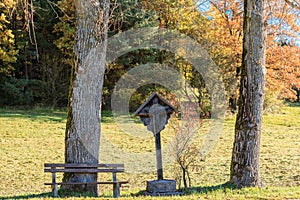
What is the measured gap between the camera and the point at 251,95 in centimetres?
680

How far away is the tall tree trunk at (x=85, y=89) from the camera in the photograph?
671cm

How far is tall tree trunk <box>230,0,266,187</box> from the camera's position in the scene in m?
6.80

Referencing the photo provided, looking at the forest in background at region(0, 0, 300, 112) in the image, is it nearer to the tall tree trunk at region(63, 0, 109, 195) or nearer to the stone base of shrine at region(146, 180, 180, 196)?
the tall tree trunk at region(63, 0, 109, 195)

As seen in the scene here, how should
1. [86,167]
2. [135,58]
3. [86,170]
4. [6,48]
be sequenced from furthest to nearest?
1. [135,58]
2. [6,48]
3. [86,167]
4. [86,170]

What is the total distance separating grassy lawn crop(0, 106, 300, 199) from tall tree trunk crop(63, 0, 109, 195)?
2.30 feet

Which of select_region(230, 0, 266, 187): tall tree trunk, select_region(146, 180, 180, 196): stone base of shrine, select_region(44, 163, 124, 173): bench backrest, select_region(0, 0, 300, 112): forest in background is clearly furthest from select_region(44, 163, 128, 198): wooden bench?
select_region(0, 0, 300, 112): forest in background

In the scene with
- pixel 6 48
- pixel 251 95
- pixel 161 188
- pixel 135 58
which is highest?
pixel 6 48

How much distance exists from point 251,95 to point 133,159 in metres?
5.37

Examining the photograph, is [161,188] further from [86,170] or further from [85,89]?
[85,89]

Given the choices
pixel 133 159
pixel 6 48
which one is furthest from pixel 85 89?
pixel 6 48

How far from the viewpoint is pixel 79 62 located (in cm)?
674

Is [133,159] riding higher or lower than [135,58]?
lower

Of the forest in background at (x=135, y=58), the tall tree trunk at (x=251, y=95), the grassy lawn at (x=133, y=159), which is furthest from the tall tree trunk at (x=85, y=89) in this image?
the forest in background at (x=135, y=58)

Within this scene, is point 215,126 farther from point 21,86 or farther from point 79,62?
point 79,62
